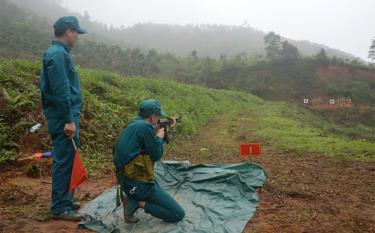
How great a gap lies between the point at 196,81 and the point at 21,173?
24.9 m

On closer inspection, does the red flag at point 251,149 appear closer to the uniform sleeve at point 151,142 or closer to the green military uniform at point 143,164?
the green military uniform at point 143,164

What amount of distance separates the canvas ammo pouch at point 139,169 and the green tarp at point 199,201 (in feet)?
1.72

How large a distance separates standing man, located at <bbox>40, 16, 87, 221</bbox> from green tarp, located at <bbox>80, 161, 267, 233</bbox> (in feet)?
1.21

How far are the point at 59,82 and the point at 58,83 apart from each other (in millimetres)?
14

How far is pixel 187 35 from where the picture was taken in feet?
219

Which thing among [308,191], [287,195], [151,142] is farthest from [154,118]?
[308,191]

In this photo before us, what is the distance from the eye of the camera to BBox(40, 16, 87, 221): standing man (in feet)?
12.2

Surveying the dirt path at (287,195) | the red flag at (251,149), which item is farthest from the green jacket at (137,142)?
the red flag at (251,149)

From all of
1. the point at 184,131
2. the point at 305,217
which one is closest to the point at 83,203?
the point at 305,217

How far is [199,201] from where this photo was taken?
468 centimetres

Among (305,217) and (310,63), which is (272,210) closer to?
(305,217)

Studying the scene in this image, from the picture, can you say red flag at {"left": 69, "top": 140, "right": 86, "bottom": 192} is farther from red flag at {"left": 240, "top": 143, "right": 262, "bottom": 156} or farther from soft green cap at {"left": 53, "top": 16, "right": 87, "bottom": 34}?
red flag at {"left": 240, "top": 143, "right": 262, "bottom": 156}

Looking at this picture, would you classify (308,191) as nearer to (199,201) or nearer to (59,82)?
(199,201)

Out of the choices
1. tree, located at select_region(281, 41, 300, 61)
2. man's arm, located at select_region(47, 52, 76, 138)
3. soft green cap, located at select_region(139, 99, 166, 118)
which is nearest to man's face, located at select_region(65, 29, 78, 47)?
man's arm, located at select_region(47, 52, 76, 138)
